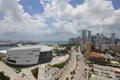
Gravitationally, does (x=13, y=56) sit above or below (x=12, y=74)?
above

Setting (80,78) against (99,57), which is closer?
(80,78)

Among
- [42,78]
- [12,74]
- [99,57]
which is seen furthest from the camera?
[99,57]

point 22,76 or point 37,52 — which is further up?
point 37,52

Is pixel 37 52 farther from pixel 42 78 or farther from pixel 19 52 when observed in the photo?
pixel 42 78

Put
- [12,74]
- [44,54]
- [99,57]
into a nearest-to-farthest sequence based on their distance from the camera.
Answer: [12,74] → [44,54] → [99,57]

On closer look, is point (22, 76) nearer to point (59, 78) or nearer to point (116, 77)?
point (59, 78)

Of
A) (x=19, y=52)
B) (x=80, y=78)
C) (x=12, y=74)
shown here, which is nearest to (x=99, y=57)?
(x=80, y=78)

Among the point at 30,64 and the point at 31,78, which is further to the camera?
the point at 30,64

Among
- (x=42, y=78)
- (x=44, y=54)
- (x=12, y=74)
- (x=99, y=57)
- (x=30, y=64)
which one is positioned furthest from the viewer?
(x=99, y=57)

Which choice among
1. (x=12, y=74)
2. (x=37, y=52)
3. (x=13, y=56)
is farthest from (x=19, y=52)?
(x=12, y=74)
